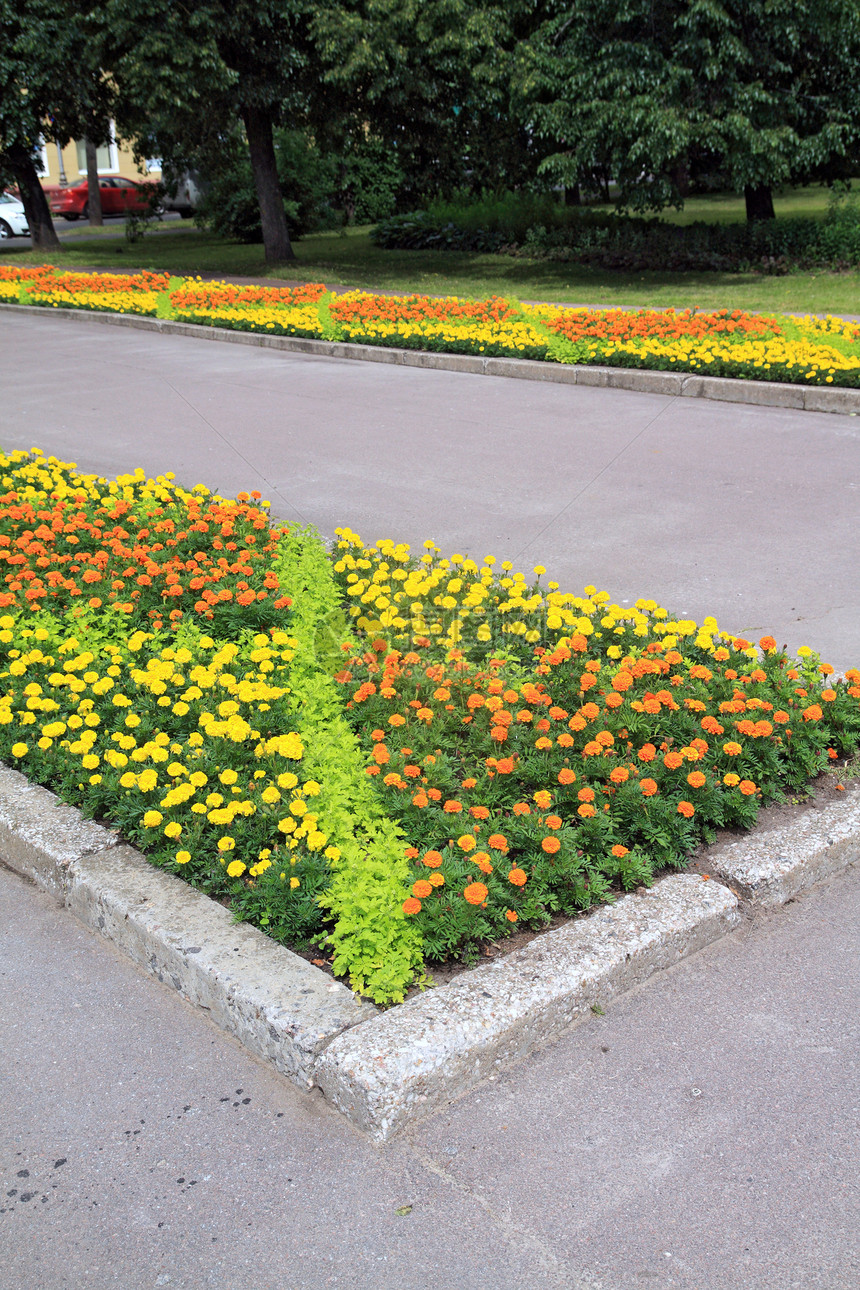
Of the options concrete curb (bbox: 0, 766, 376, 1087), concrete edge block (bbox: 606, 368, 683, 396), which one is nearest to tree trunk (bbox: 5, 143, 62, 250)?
concrete edge block (bbox: 606, 368, 683, 396)

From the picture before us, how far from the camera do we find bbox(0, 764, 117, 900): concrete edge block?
Result: 132 inches

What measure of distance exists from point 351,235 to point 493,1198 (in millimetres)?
30418

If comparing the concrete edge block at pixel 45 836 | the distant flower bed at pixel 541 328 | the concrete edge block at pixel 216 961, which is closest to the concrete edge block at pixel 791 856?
the concrete edge block at pixel 216 961

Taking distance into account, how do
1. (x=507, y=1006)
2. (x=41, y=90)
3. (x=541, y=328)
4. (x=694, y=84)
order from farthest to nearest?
(x=41, y=90)
(x=694, y=84)
(x=541, y=328)
(x=507, y=1006)

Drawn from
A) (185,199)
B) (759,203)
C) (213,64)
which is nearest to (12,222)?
(185,199)

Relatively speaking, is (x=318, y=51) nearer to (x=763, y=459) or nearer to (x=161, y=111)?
(x=161, y=111)

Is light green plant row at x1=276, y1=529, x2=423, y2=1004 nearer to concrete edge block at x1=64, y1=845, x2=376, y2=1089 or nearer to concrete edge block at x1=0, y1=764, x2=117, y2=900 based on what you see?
concrete edge block at x1=64, y1=845, x2=376, y2=1089

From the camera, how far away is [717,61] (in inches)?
635

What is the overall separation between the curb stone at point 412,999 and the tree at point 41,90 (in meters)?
19.7

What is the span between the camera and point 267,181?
72.3ft

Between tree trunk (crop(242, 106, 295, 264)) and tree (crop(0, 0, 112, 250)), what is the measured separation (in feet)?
10.5

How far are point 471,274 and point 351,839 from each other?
63.7ft

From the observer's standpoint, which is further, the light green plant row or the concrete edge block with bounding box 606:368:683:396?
the concrete edge block with bounding box 606:368:683:396

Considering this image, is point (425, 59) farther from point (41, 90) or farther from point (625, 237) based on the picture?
point (41, 90)
